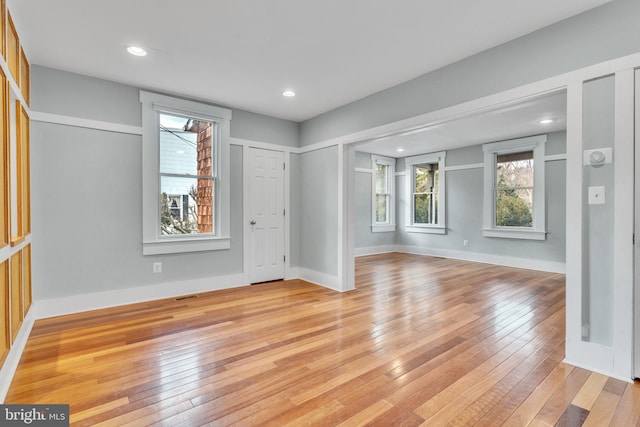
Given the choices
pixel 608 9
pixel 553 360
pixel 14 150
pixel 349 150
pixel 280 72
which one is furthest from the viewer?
pixel 349 150

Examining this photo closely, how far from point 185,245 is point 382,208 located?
5.36m

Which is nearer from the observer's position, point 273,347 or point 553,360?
point 553,360

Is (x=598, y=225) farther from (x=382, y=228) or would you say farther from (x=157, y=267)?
(x=382, y=228)

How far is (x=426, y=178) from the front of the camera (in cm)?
784

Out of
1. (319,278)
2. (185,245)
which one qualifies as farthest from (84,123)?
(319,278)

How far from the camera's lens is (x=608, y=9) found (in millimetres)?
2164

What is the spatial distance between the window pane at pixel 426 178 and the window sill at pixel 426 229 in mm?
901

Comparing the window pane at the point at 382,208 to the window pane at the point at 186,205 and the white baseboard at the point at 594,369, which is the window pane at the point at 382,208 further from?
the white baseboard at the point at 594,369

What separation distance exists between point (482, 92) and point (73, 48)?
3.75 m

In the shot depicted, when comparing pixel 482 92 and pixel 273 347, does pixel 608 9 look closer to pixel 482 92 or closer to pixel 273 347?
pixel 482 92

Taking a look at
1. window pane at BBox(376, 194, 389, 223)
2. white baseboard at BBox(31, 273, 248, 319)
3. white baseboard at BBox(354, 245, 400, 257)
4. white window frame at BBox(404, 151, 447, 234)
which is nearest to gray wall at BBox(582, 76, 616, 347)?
white baseboard at BBox(31, 273, 248, 319)

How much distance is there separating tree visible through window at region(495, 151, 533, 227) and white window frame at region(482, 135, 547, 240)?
101 millimetres

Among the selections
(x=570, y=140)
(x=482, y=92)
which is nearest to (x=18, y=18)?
(x=482, y=92)

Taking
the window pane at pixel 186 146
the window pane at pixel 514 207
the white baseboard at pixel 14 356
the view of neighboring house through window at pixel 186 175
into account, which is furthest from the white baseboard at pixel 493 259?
the white baseboard at pixel 14 356
